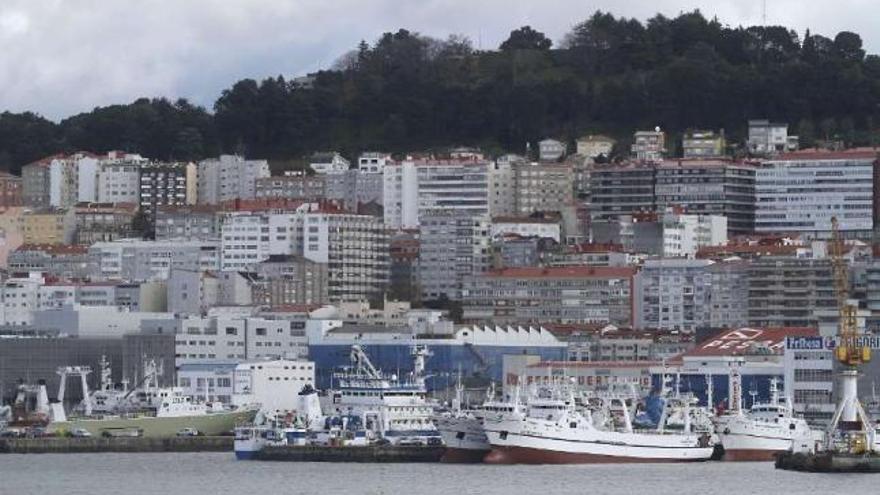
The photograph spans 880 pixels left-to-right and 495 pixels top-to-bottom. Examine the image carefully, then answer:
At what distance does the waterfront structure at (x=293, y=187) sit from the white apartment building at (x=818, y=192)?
18.3 m

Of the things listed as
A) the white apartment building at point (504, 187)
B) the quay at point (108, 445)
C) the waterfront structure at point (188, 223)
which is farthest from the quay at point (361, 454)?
the white apartment building at point (504, 187)

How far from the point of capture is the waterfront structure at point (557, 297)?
10925cm

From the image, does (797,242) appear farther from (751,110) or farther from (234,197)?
(234,197)

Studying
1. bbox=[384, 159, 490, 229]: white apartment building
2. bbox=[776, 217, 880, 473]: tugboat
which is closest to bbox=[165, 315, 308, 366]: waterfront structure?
bbox=[384, 159, 490, 229]: white apartment building

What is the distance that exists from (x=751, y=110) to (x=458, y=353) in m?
35.4

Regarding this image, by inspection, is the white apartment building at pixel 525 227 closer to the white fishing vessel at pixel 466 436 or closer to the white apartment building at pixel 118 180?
the white apartment building at pixel 118 180

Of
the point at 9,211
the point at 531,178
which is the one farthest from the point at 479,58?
the point at 9,211

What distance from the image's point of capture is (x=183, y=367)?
94.4 meters

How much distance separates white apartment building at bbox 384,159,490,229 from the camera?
122000 millimetres

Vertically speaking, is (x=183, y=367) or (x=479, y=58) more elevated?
(x=479, y=58)

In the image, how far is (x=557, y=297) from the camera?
110 m

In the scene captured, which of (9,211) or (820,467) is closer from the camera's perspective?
(820,467)

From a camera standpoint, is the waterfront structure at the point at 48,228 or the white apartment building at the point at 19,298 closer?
the white apartment building at the point at 19,298

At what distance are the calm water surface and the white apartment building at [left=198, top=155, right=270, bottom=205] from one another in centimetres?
5629
